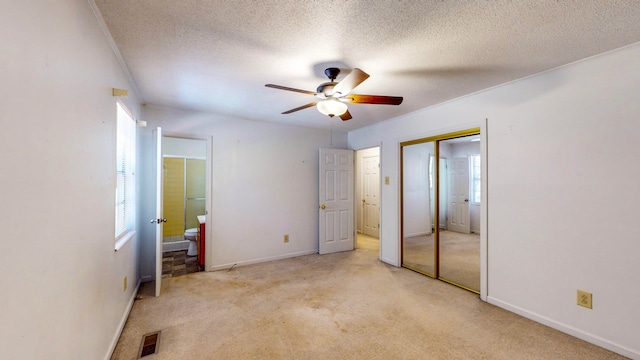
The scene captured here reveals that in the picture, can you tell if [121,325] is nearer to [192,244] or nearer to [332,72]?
[192,244]

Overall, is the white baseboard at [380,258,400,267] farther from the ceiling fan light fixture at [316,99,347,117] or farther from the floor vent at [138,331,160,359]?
the floor vent at [138,331,160,359]

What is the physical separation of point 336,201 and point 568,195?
10.4ft

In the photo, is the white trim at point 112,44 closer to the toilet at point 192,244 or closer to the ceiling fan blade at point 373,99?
the ceiling fan blade at point 373,99

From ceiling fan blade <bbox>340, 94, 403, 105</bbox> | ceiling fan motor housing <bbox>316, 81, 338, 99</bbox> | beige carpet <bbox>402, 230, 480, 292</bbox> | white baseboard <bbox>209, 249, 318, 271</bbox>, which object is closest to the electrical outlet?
beige carpet <bbox>402, 230, 480, 292</bbox>

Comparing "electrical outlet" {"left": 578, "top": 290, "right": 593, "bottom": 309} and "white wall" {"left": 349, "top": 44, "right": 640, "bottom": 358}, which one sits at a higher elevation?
"white wall" {"left": 349, "top": 44, "right": 640, "bottom": 358}

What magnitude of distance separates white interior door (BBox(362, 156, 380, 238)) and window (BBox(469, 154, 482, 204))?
2.56 m

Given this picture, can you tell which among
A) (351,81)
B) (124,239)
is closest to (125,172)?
(124,239)

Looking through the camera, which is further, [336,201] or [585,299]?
[336,201]

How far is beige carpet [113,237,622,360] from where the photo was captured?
2.00m

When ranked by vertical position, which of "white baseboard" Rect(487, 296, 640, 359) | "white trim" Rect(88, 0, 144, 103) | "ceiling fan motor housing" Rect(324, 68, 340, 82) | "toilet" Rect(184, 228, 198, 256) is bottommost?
"white baseboard" Rect(487, 296, 640, 359)

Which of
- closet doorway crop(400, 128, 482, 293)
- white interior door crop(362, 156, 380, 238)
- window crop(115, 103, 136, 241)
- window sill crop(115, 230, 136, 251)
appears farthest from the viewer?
white interior door crop(362, 156, 380, 238)

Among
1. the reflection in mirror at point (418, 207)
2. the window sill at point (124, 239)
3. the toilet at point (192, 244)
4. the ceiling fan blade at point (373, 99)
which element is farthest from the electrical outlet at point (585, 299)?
the toilet at point (192, 244)

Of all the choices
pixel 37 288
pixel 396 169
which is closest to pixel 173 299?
pixel 37 288

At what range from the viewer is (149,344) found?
2080mm
